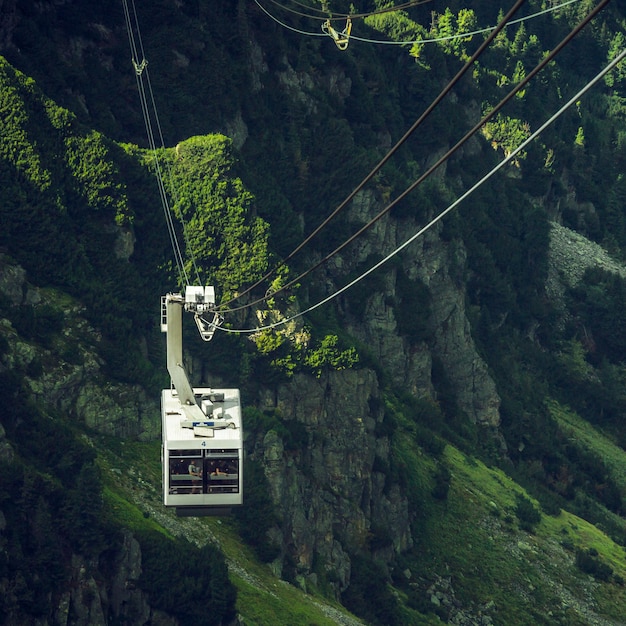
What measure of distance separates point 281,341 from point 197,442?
46.9 m

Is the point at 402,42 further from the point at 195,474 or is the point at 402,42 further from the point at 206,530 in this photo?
the point at 195,474

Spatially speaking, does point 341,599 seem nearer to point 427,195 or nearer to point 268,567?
point 268,567

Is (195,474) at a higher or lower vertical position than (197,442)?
lower

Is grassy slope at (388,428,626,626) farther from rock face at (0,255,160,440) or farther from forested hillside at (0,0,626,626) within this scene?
rock face at (0,255,160,440)

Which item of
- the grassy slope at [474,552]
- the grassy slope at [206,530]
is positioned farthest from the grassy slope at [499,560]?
the grassy slope at [206,530]

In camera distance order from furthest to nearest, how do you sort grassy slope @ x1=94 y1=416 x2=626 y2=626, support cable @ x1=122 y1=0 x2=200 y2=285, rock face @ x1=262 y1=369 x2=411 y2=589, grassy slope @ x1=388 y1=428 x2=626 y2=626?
grassy slope @ x1=388 y1=428 x2=626 y2=626 → support cable @ x1=122 y1=0 x2=200 y2=285 → rock face @ x1=262 y1=369 x2=411 y2=589 → grassy slope @ x1=94 y1=416 x2=626 y2=626

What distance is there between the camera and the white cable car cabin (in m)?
61.8

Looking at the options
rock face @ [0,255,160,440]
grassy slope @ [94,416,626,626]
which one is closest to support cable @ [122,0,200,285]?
rock face @ [0,255,160,440]

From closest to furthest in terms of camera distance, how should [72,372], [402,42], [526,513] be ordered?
1. [72,372]
2. [526,513]
3. [402,42]

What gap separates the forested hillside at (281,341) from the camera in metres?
87.4

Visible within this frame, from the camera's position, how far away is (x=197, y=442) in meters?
61.6

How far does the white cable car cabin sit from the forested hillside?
14.0 ft

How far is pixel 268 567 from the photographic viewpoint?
320 feet

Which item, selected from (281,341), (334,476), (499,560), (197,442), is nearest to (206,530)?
(334,476)
